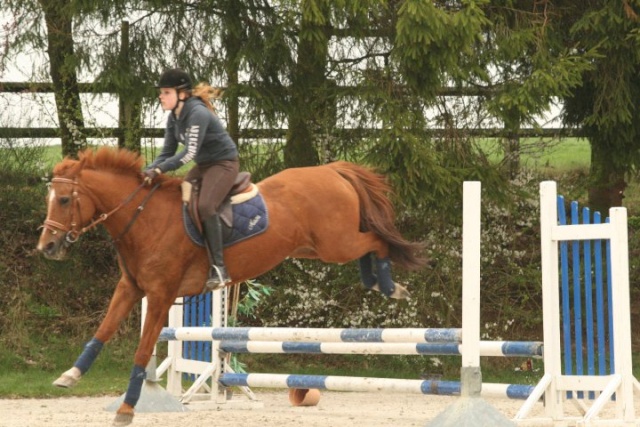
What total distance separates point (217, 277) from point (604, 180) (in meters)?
6.75

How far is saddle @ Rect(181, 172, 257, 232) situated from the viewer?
235 inches

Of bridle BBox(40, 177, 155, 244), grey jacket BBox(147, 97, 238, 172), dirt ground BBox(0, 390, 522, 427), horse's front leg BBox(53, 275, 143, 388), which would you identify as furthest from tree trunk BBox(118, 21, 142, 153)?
horse's front leg BBox(53, 275, 143, 388)

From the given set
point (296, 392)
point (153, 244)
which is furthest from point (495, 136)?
point (153, 244)

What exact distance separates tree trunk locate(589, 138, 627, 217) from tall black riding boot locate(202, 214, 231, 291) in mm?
6338

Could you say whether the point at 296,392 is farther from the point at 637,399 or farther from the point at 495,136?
the point at 495,136

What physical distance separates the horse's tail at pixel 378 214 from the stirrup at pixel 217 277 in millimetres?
1022

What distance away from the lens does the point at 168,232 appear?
5949 millimetres

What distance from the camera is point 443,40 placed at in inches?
358

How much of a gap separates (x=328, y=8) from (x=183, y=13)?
1955 millimetres

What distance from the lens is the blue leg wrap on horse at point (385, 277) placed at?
6.32 meters

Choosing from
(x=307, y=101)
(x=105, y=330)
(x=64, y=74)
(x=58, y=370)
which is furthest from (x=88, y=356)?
(x=64, y=74)

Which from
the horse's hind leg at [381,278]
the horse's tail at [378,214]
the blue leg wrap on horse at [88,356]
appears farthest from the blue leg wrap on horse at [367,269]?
the blue leg wrap on horse at [88,356]

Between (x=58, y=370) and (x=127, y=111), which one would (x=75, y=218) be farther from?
(x=127, y=111)

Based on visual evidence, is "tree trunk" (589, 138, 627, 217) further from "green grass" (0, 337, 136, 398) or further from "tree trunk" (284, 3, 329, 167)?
"green grass" (0, 337, 136, 398)
